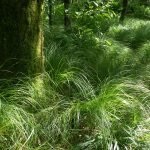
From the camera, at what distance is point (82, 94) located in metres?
4.03

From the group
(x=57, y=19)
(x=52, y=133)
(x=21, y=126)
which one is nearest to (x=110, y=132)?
(x=52, y=133)

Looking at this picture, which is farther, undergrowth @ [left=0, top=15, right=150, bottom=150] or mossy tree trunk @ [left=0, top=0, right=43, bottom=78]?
mossy tree trunk @ [left=0, top=0, right=43, bottom=78]

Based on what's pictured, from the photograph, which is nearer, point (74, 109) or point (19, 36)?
point (74, 109)

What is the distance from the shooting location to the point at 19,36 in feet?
12.3

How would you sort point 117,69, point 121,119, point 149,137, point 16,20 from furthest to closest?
1. point 117,69
2. point 16,20
3. point 121,119
4. point 149,137

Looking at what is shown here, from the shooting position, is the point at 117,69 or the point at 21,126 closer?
the point at 21,126

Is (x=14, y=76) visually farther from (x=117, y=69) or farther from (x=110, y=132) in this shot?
(x=117, y=69)

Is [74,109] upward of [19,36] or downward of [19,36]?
downward

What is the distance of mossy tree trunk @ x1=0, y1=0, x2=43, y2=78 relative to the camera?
12.0ft

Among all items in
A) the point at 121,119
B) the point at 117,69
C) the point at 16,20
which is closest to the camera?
the point at 121,119

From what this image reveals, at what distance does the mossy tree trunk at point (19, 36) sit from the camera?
12.0 ft

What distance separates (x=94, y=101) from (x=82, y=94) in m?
0.46

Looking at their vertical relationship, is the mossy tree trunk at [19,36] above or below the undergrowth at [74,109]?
above

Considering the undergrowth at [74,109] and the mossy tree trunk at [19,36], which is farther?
the mossy tree trunk at [19,36]
